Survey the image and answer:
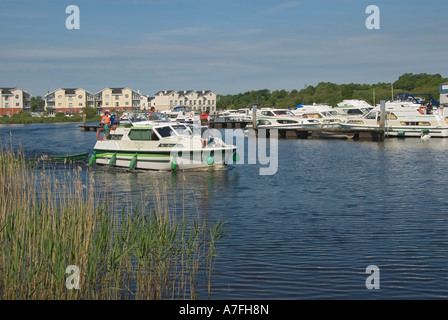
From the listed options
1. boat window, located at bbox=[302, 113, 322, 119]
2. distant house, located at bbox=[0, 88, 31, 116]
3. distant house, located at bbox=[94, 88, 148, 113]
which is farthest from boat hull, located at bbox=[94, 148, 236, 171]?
distant house, located at bbox=[94, 88, 148, 113]

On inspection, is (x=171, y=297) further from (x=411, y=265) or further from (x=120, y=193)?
(x=120, y=193)

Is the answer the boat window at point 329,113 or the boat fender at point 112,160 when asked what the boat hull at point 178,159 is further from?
the boat window at point 329,113

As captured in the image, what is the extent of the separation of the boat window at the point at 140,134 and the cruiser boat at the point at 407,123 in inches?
1142

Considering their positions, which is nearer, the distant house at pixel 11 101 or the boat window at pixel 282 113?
the boat window at pixel 282 113

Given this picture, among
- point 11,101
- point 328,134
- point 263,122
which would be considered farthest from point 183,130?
point 11,101

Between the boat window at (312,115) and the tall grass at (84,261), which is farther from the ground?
the boat window at (312,115)

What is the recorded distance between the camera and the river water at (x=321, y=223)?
36.8 ft

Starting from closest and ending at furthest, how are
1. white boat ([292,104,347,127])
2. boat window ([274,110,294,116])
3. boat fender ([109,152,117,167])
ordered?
boat fender ([109,152,117,167]) → white boat ([292,104,347,127]) → boat window ([274,110,294,116])

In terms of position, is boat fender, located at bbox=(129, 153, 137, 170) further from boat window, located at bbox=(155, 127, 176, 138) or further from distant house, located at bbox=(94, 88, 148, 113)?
distant house, located at bbox=(94, 88, 148, 113)

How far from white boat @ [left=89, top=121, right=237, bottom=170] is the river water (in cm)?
61

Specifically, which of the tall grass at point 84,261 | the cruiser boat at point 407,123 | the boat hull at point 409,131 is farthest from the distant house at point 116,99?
the tall grass at point 84,261

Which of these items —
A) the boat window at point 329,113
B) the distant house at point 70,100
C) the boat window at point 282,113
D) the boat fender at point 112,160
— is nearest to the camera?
the boat fender at point 112,160

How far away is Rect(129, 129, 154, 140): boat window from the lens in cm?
2886
